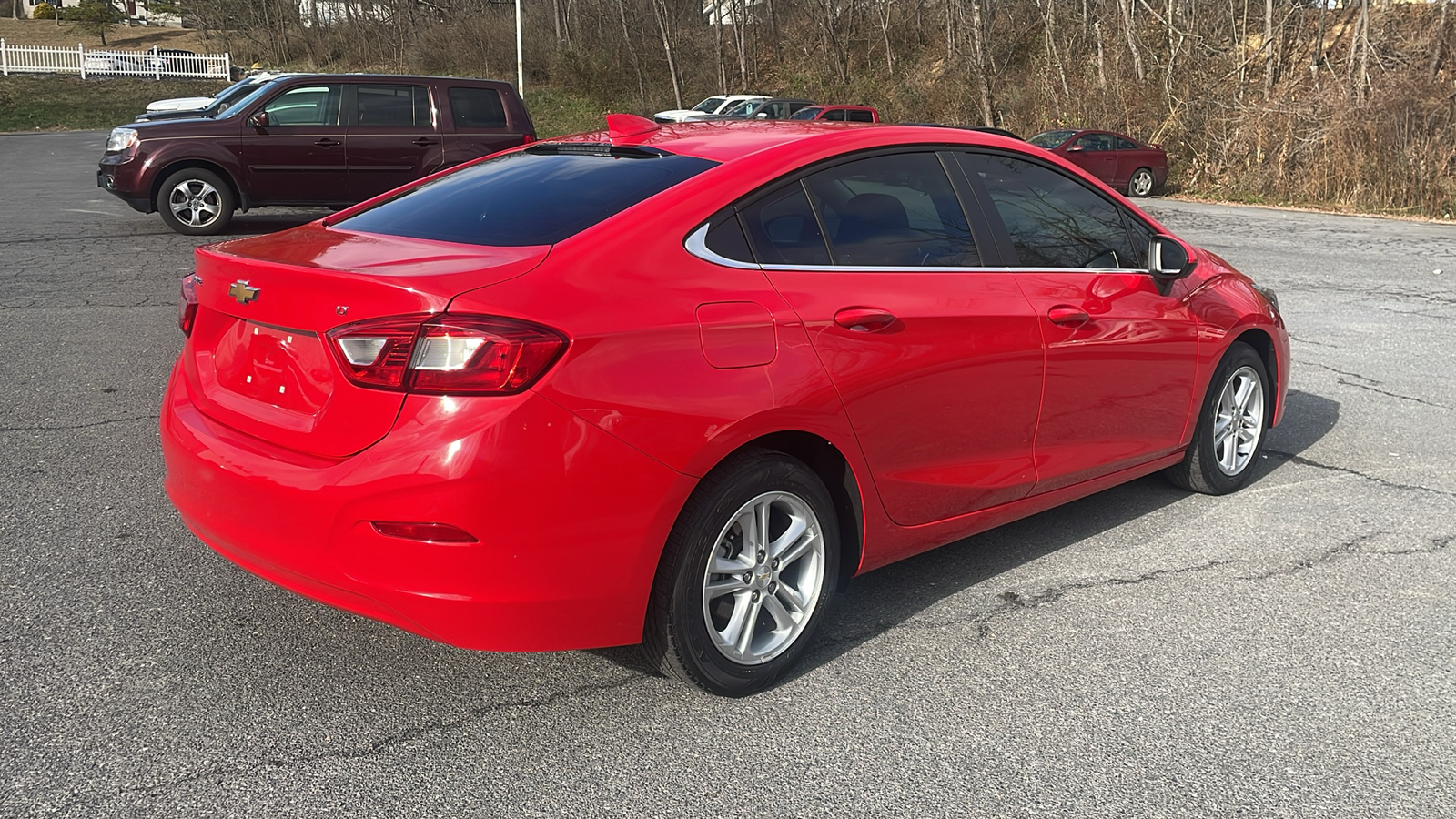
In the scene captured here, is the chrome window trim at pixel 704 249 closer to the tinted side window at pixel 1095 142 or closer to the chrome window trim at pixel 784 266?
the chrome window trim at pixel 784 266

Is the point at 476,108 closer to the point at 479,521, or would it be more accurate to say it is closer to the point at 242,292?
the point at 242,292

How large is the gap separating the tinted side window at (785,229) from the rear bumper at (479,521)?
78 centimetres

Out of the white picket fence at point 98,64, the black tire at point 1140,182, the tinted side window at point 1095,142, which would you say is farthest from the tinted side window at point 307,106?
the white picket fence at point 98,64

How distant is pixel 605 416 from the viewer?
2.88m

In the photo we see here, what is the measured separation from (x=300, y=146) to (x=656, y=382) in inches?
486

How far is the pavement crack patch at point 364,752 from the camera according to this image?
2.76 metres

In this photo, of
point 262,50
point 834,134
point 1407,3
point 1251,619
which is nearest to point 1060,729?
point 1251,619

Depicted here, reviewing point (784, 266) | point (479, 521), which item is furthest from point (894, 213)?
point (479, 521)

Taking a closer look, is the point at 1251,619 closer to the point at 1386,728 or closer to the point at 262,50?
the point at 1386,728

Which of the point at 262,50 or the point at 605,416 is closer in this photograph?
the point at 605,416

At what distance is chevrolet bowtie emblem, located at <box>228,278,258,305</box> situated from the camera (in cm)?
320

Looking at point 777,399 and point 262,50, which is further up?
point 262,50

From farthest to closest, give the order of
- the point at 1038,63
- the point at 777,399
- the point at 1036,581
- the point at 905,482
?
1. the point at 1038,63
2. the point at 1036,581
3. the point at 905,482
4. the point at 777,399

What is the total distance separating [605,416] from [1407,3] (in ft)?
103
